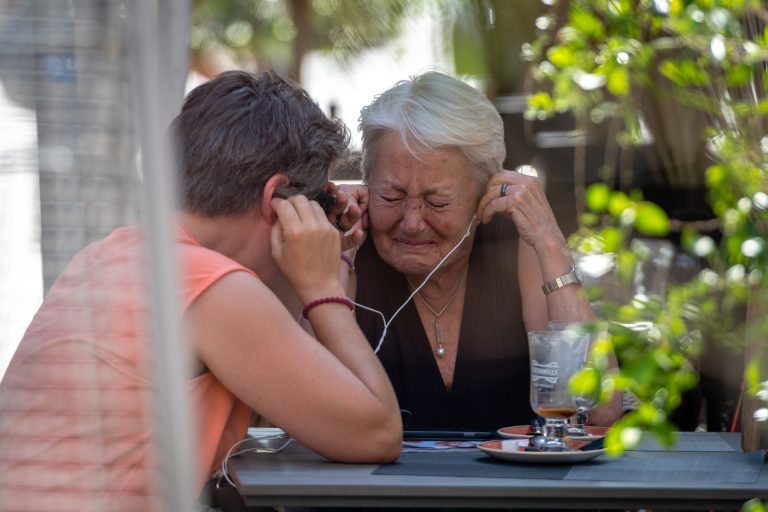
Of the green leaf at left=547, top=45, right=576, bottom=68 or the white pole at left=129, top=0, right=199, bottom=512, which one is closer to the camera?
the white pole at left=129, top=0, right=199, bottom=512

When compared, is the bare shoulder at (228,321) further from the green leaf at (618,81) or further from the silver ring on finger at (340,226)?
the green leaf at (618,81)

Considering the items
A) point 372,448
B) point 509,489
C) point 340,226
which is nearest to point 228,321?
point 372,448

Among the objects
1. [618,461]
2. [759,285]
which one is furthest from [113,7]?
[618,461]

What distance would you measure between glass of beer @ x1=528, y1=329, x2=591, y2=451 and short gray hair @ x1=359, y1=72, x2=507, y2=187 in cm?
90

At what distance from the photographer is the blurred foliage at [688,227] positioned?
1600mm

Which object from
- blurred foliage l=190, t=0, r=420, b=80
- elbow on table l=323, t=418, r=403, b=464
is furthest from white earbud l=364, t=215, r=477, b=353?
elbow on table l=323, t=418, r=403, b=464

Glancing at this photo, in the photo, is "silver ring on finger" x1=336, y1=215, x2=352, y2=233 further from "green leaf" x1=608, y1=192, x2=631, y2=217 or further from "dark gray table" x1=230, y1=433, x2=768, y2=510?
"green leaf" x1=608, y1=192, x2=631, y2=217

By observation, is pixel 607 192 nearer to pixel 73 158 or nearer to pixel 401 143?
pixel 73 158

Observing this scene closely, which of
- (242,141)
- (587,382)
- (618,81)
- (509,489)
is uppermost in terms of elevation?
(618,81)

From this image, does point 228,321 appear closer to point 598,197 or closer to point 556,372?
point 556,372

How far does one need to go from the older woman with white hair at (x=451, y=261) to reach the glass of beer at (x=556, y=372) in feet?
2.20

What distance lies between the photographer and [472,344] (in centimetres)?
307

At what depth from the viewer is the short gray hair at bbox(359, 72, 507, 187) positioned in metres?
3.04

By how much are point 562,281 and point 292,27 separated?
13228mm
